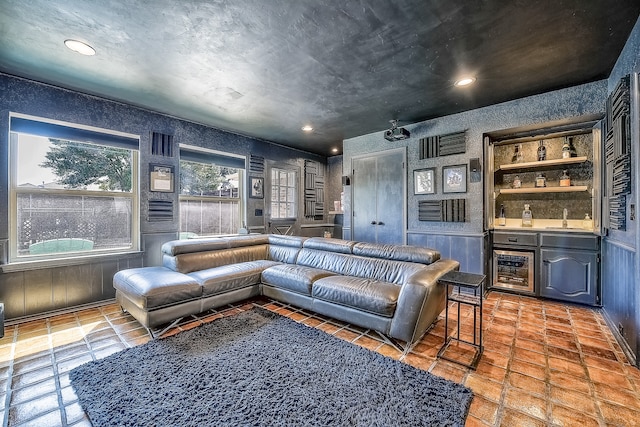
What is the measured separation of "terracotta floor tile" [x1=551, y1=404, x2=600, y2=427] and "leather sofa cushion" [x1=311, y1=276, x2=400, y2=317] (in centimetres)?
108

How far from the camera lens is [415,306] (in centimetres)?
213

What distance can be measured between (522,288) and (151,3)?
15.9 feet

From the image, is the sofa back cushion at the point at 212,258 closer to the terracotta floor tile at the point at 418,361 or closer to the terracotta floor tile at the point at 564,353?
the terracotta floor tile at the point at 418,361

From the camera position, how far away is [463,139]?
3.83 metres

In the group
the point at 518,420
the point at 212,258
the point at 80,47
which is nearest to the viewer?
the point at 518,420

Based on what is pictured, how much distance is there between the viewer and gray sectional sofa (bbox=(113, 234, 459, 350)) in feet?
7.46

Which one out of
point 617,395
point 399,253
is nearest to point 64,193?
point 399,253

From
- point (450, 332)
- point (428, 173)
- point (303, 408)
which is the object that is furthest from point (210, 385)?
point (428, 173)

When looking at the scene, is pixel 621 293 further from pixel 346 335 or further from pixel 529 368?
pixel 346 335

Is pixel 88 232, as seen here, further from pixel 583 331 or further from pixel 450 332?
pixel 583 331

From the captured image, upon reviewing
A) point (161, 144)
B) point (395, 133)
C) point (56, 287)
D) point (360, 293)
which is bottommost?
point (56, 287)

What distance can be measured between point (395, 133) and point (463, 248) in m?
2.02

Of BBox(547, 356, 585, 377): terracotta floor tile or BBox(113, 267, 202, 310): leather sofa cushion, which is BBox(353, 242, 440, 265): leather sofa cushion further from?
BBox(113, 267, 202, 310): leather sofa cushion

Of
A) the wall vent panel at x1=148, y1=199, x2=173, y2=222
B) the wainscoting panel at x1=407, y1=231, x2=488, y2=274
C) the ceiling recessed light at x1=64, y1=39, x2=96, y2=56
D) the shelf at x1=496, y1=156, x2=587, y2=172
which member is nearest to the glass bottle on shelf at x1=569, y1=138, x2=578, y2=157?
the shelf at x1=496, y1=156, x2=587, y2=172
